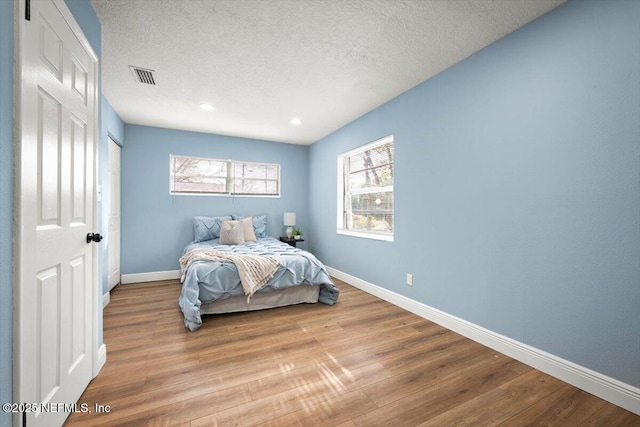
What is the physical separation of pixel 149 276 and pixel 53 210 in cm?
357

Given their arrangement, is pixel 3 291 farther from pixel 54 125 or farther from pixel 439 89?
pixel 439 89

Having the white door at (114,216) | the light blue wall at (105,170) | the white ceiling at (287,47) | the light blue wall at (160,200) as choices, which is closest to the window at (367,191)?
the white ceiling at (287,47)

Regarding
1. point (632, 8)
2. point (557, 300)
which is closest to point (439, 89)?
point (632, 8)

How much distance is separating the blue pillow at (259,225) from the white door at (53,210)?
317 centimetres

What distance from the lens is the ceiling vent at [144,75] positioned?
270 cm

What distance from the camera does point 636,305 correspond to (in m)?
1.56

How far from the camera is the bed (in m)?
2.75

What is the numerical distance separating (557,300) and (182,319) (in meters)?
3.31

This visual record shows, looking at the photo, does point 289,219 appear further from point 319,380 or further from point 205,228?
point 319,380

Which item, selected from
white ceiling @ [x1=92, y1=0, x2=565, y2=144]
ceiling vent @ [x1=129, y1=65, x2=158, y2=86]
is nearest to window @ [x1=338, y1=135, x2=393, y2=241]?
white ceiling @ [x1=92, y1=0, x2=565, y2=144]

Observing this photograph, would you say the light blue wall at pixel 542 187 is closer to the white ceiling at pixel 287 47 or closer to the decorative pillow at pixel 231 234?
the white ceiling at pixel 287 47

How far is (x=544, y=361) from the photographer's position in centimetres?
194

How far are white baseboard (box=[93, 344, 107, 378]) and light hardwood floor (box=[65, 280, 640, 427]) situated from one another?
49mm

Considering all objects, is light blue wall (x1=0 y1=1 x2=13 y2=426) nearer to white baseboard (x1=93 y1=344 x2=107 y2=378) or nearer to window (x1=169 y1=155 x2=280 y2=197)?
white baseboard (x1=93 y1=344 x2=107 y2=378)
